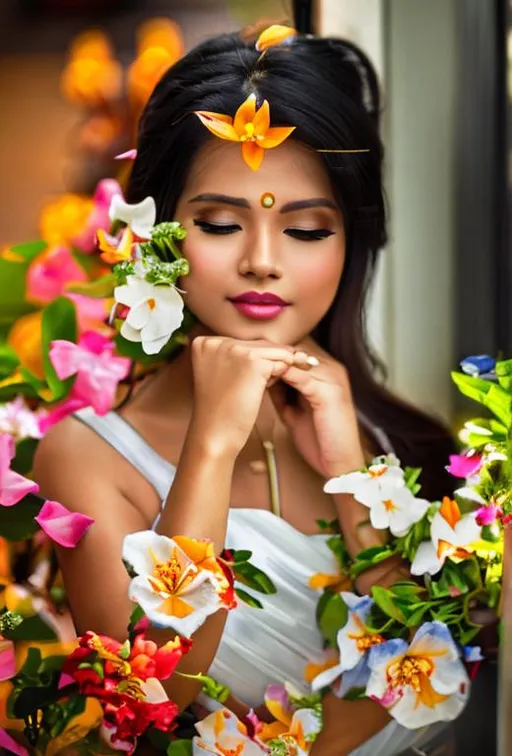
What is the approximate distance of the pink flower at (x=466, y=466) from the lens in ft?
2.52

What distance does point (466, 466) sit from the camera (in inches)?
30.3

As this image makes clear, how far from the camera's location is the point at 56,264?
0.95 meters

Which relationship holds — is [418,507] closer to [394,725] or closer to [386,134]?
[394,725]

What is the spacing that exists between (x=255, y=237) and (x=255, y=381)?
0.10 meters

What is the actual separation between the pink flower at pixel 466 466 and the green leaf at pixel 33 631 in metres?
0.33

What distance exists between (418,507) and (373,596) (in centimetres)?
7

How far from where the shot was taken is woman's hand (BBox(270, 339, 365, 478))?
0.77 m

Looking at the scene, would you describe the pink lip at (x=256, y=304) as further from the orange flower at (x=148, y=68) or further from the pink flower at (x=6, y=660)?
the pink flower at (x=6, y=660)

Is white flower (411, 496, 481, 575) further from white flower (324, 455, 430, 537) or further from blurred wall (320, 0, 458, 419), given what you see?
blurred wall (320, 0, 458, 419)

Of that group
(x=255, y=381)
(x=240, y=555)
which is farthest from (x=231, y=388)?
(x=240, y=555)

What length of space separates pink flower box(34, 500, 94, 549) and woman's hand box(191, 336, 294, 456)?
11 cm

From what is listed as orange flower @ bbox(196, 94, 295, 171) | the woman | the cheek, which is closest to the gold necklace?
the woman

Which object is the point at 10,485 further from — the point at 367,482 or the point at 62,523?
the point at 367,482

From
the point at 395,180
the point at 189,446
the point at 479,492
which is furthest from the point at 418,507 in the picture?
the point at 395,180
